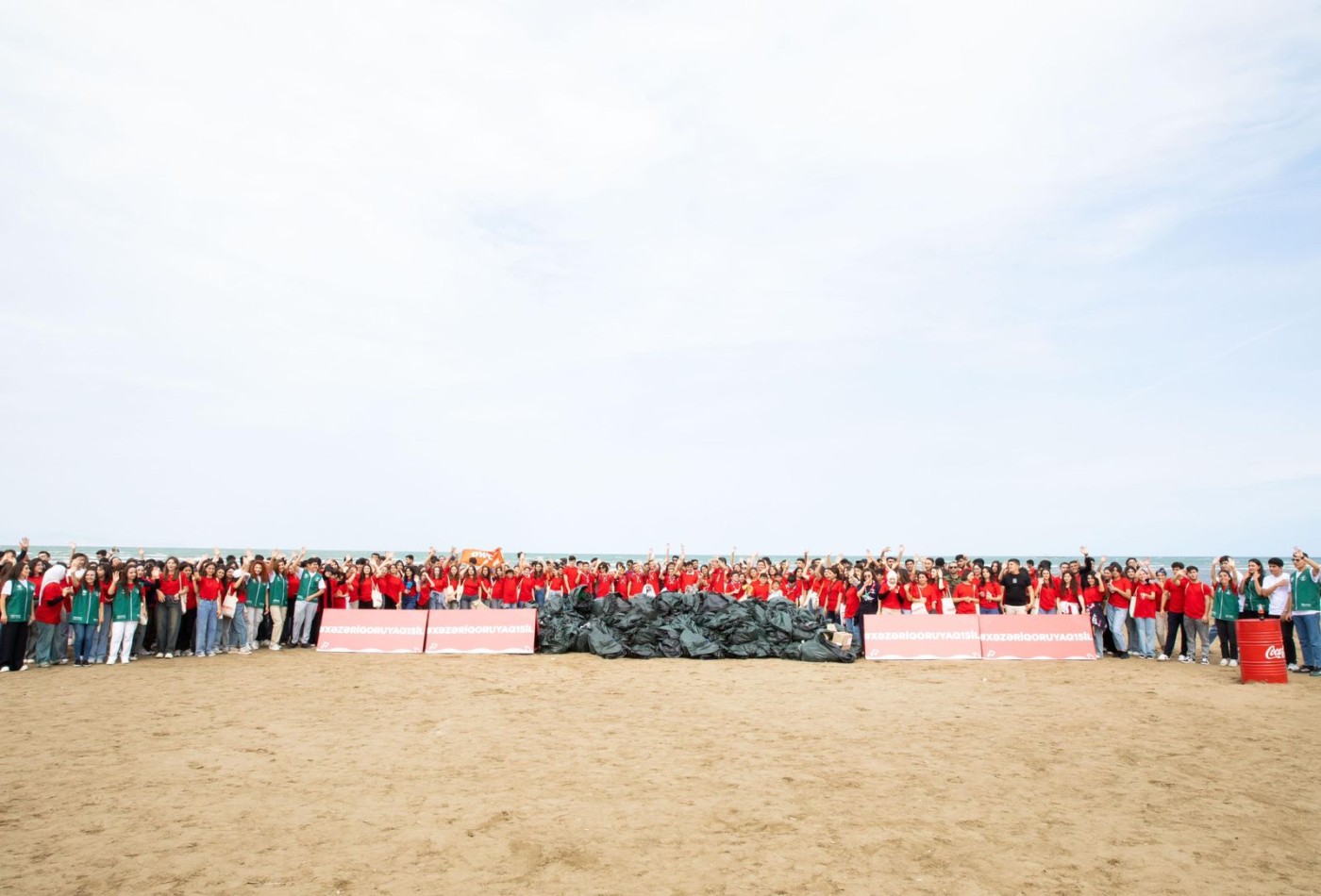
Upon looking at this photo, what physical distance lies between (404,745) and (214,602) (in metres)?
10.3

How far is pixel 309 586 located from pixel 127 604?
3853 millimetres

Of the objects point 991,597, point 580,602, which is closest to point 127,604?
point 580,602

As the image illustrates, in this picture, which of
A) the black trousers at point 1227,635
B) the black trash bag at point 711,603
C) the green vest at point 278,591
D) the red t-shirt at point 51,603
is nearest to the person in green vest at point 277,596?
the green vest at point 278,591

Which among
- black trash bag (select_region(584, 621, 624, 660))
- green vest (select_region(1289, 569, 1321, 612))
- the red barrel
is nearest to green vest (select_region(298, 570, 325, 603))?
black trash bag (select_region(584, 621, 624, 660))

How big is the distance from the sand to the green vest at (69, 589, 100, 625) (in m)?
2.02

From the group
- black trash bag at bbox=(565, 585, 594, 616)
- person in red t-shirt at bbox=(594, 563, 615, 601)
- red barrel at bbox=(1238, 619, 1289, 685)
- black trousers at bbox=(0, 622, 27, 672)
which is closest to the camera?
red barrel at bbox=(1238, 619, 1289, 685)

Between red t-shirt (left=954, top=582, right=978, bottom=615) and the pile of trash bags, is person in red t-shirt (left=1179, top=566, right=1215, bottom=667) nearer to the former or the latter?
red t-shirt (left=954, top=582, right=978, bottom=615)

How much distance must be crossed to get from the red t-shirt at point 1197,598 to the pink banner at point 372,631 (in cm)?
1718

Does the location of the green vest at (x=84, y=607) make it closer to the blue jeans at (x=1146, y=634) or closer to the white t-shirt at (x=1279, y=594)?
the blue jeans at (x=1146, y=634)

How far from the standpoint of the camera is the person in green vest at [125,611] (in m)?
15.3

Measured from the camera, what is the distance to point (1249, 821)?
21.7 feet

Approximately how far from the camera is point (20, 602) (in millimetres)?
14172

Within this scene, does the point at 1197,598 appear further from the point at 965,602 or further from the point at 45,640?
the point at 45,640

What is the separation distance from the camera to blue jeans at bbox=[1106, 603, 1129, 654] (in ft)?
56.0
